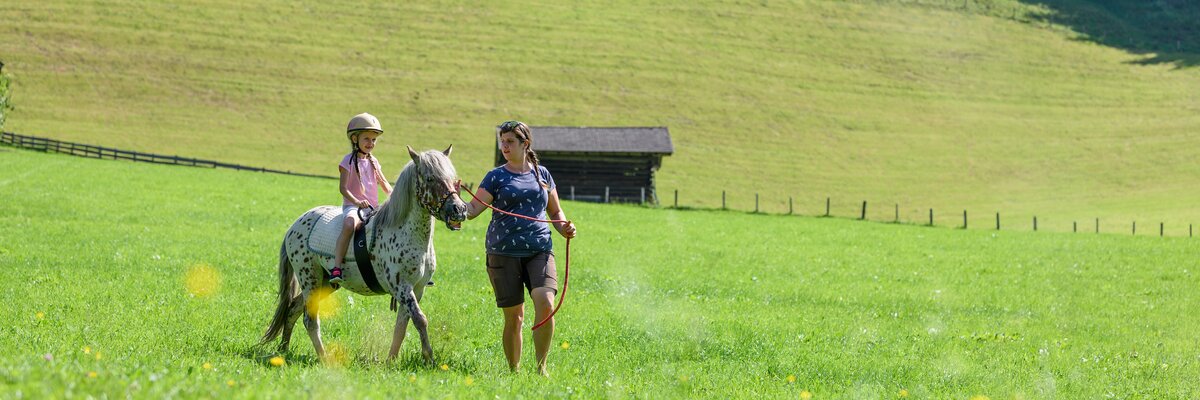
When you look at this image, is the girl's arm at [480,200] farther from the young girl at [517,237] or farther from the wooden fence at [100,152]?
the wooden fence at [100,152]

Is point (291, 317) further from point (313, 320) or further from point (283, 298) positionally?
point (313, 320)

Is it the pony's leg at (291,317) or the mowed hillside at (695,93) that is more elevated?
the mowed hillside at (695,93)

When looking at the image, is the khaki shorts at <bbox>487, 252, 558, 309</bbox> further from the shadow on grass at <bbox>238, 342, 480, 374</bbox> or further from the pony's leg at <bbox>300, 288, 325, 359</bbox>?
the pony's leg at <bbox>300, 288, 325, 359</bbox>

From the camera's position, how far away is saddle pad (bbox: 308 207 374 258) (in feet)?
29.4

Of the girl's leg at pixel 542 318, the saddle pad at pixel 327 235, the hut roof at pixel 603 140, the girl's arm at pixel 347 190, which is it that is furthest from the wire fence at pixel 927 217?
the girl's leg at pixel 542 318

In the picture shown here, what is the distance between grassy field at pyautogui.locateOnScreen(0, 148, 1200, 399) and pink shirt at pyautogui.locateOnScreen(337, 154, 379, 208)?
1199 mm

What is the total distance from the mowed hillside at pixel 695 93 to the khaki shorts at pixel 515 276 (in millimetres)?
47396

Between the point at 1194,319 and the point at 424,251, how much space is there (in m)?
12.9

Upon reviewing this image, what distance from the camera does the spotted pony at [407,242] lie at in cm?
802

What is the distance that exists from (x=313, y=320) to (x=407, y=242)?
1.31 metres

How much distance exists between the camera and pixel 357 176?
9.03 m

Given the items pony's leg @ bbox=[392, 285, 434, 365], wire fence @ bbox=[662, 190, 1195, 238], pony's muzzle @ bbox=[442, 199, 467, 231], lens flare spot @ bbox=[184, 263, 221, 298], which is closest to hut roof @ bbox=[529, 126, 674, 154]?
wire fence @ bbox=[662, 190, 1195, 238]

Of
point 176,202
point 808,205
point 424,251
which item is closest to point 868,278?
point 424,251

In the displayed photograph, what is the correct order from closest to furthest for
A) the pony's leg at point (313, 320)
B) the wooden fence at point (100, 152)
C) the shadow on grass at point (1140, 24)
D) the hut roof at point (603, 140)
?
1. the pony's leg at point (313, 320)
2. the hut roof at point (603, 140)
3. the wooden fence at point (100, 152)
4. the shadow on grass at point (1140, 24)
